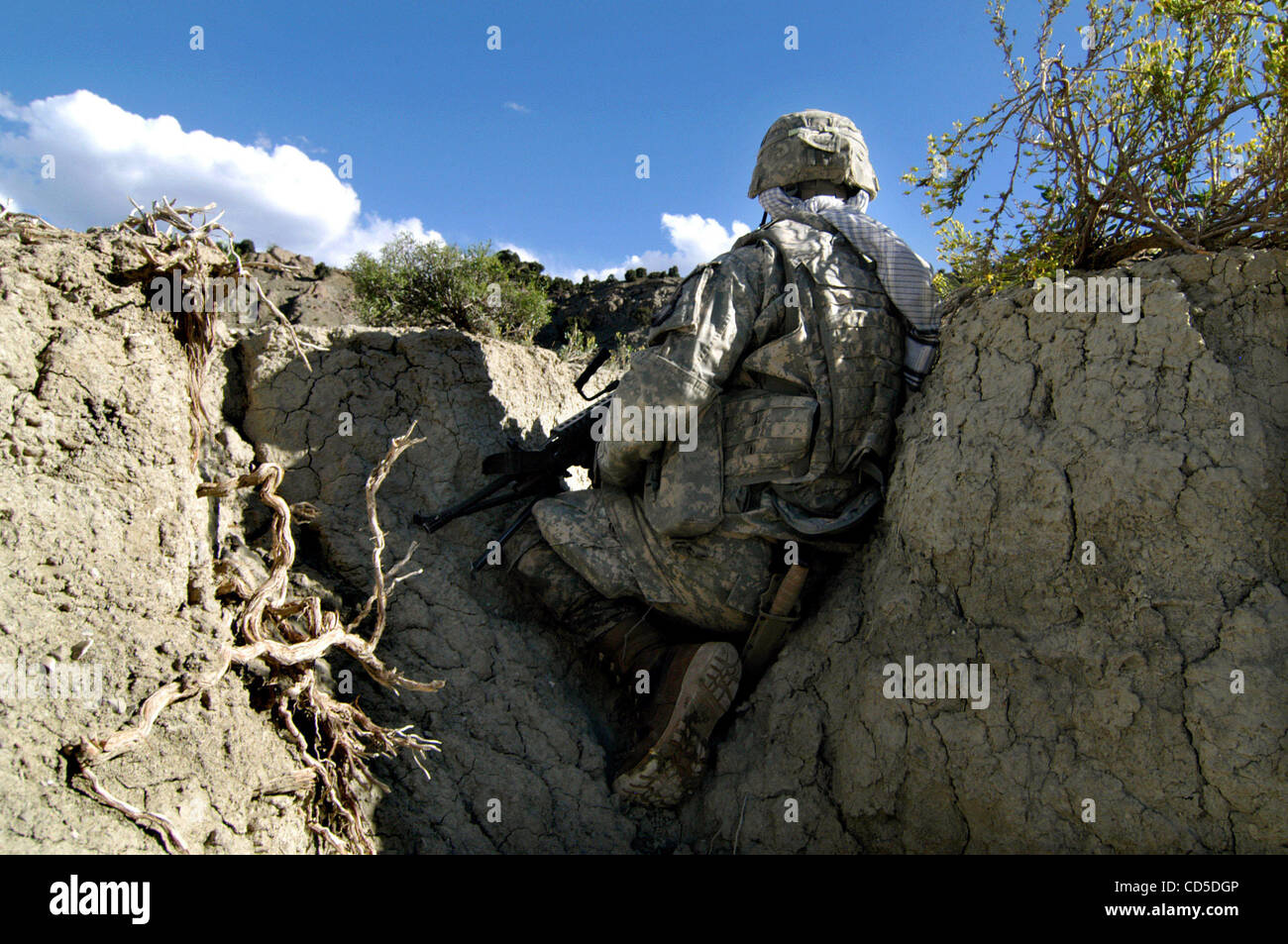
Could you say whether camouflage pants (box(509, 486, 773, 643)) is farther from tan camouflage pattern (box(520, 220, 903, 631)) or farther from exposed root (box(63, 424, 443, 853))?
exposed root (box(63, 424, 443, 853))

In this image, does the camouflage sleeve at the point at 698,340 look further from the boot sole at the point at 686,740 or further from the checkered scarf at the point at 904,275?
the boot sole at the point at 686,740

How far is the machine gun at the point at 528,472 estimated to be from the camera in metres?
3.54

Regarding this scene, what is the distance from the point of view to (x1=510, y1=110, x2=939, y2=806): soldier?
9.80 ft

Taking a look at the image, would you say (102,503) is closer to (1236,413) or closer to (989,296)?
(989,296)

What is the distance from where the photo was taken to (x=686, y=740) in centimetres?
295

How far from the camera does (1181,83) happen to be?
249 cm

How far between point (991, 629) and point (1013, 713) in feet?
0.79

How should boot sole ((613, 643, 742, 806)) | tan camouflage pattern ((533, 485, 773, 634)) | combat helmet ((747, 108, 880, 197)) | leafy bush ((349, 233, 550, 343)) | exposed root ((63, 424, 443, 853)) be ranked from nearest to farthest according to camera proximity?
1. exposed root ((63, 424, 443, 853))
2. boot sole ((613, 643, 742, 806))
3. tan camouflage pattern ((533, 485, 773, 634))
4. combat helmet ((747, 108, 880, 197))
5. leafy bush ((349, 233, 550, 343))

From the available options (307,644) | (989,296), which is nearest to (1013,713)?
(989,296)

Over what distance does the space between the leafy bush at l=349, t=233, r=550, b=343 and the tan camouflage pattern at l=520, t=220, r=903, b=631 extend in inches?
110

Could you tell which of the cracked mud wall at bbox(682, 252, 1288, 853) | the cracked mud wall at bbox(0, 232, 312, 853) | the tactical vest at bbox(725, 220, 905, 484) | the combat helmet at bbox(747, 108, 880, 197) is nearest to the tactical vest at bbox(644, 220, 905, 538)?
the tactical vest at bbox(725, 220, 905, 484)

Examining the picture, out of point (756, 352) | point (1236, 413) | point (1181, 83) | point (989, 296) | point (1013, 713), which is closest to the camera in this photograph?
point (1236, 413)

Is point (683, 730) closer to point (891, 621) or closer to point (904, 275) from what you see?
point (891, 621)

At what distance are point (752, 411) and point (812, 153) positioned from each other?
1202 millimetres
